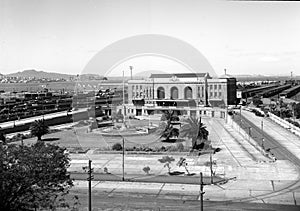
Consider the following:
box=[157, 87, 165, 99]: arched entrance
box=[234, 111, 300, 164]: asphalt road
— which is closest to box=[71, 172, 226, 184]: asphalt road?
box=[234, 111, 300, 164]: asphalt road

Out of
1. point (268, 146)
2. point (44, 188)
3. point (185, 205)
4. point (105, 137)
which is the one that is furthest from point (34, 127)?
point (44, 188)

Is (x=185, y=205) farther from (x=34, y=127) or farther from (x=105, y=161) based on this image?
(x=34, y=127)

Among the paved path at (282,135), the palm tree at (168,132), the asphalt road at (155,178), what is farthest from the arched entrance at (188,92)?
the asphalt road at (155,178)

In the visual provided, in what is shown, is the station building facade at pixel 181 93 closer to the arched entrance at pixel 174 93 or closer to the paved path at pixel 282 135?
the arched entrance at pixel 174 93

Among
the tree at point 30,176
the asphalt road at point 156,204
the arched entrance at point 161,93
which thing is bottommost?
the asphalt road at point 156,204

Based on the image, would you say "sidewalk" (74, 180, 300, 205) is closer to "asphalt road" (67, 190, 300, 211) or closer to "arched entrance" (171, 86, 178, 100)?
"asphalt road" (67, 190, 300, 211)

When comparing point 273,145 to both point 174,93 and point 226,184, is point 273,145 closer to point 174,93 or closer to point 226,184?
point 226,184
